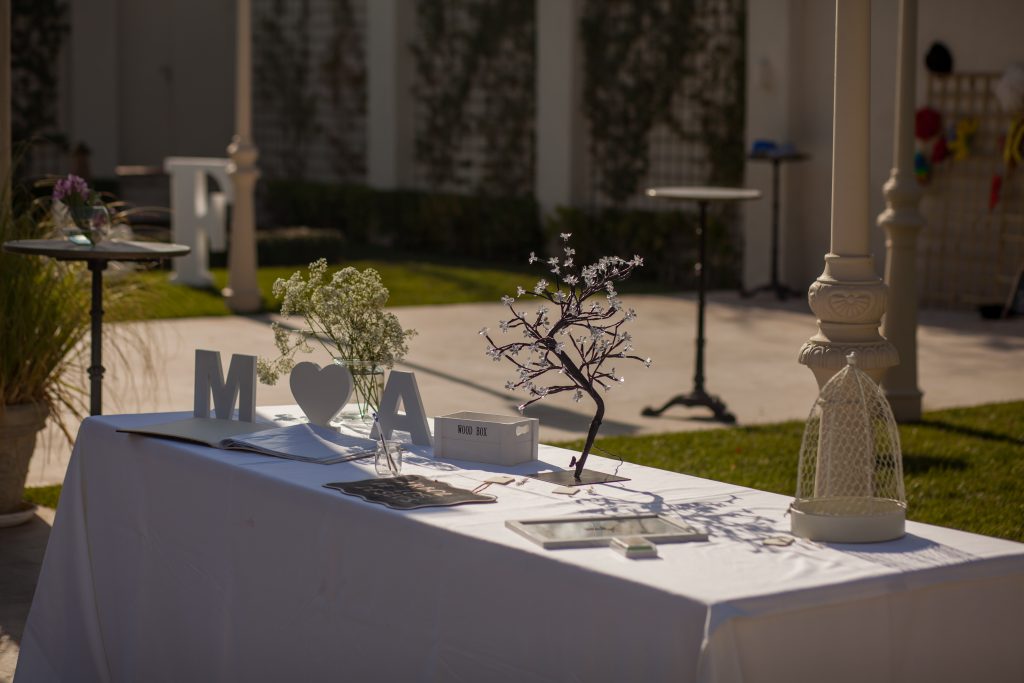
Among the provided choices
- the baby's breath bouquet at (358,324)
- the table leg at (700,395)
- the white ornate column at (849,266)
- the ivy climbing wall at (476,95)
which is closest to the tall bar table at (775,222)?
the ivy climbing wall at (476,95)

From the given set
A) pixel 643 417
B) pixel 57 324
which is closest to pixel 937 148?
pixel 643 417

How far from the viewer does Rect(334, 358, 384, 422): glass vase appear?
159 inches

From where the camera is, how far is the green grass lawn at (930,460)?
5.80 meters

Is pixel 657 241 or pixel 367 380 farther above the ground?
pixel 657 241

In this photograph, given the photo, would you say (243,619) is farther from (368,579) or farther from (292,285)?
(292,285)

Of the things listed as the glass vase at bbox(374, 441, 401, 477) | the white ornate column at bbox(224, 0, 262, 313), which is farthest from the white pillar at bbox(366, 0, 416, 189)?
the glass vase at bbox(374, 441, 401, 477)

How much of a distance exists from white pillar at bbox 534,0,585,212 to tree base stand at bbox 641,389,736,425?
794 cm

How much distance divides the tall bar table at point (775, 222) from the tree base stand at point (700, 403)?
514cm

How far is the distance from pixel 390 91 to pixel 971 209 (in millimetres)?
8019

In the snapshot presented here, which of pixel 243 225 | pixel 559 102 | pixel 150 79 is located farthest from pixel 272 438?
pixel 150 79

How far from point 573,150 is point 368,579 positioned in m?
12.9

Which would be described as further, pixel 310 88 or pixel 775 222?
pixel 310 88

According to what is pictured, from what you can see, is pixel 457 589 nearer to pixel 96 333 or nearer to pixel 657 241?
pixel 96 333

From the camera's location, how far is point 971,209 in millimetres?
12273
